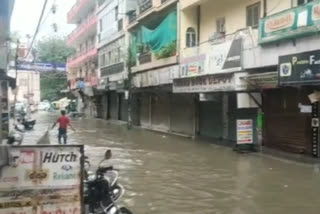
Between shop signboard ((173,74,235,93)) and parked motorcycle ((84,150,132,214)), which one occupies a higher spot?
shop signboard ((173,74,235,93))

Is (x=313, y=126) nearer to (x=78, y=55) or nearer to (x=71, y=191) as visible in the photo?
(x=71, y=191)

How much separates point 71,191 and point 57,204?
0.21 m

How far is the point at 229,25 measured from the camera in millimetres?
23078

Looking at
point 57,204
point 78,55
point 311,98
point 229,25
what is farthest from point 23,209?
point 78,55

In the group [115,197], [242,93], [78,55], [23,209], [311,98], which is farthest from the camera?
[78,55]

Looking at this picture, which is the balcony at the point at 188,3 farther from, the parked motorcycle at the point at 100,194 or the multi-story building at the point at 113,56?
the parked motorcycle at the point at 100,194

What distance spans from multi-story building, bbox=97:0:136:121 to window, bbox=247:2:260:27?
666 inches

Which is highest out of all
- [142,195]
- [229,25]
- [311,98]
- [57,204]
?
[229,25]

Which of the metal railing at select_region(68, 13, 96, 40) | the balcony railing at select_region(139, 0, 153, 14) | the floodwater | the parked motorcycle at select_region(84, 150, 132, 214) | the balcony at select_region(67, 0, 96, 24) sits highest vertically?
the balcony at select_region(67, 0, 96, 24)

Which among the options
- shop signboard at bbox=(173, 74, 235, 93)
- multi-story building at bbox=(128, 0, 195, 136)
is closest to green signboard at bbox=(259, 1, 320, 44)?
shop signboard at bbox=(173, 74, 235, 93)

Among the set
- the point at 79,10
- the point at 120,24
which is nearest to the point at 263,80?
the point at 120,24

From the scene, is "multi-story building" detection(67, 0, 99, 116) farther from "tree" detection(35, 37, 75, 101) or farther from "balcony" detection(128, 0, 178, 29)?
"balcony" detection(128, 0, 178, 29)

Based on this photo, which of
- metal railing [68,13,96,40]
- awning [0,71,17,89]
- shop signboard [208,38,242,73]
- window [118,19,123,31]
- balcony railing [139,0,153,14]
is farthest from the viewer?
metal railing [68,13,96,40]

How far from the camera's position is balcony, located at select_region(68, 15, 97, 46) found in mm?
53250
